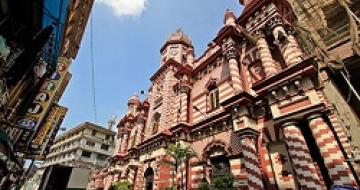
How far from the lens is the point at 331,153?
6676 mm

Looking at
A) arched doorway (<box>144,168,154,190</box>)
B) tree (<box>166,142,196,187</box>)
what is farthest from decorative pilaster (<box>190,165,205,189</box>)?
arched doorway (<box>144,168,154,190</box>)

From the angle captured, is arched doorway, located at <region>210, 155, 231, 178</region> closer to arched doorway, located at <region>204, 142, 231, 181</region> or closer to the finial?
arched doorway, located at <region>204, 142, 231, 181</region>

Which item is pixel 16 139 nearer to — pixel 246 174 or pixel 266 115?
pixel 246 174

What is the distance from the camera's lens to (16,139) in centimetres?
1012

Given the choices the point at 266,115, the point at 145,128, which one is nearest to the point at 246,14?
the point at 266,115

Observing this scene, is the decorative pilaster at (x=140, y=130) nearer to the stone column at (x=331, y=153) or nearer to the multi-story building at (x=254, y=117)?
the multi-story building at (x=254, y=117)

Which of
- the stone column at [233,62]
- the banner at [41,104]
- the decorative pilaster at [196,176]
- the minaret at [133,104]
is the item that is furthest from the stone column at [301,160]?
the minaret at [133,104]

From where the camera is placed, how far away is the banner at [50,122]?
471 inches

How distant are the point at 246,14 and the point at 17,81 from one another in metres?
13.2

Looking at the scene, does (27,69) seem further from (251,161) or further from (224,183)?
(251,161)

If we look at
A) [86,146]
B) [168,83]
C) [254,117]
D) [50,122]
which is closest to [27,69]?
[50,122]

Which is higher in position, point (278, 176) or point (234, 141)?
point (234, 141)

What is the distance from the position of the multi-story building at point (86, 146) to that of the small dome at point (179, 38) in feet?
94.6

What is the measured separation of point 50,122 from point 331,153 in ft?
48.3
